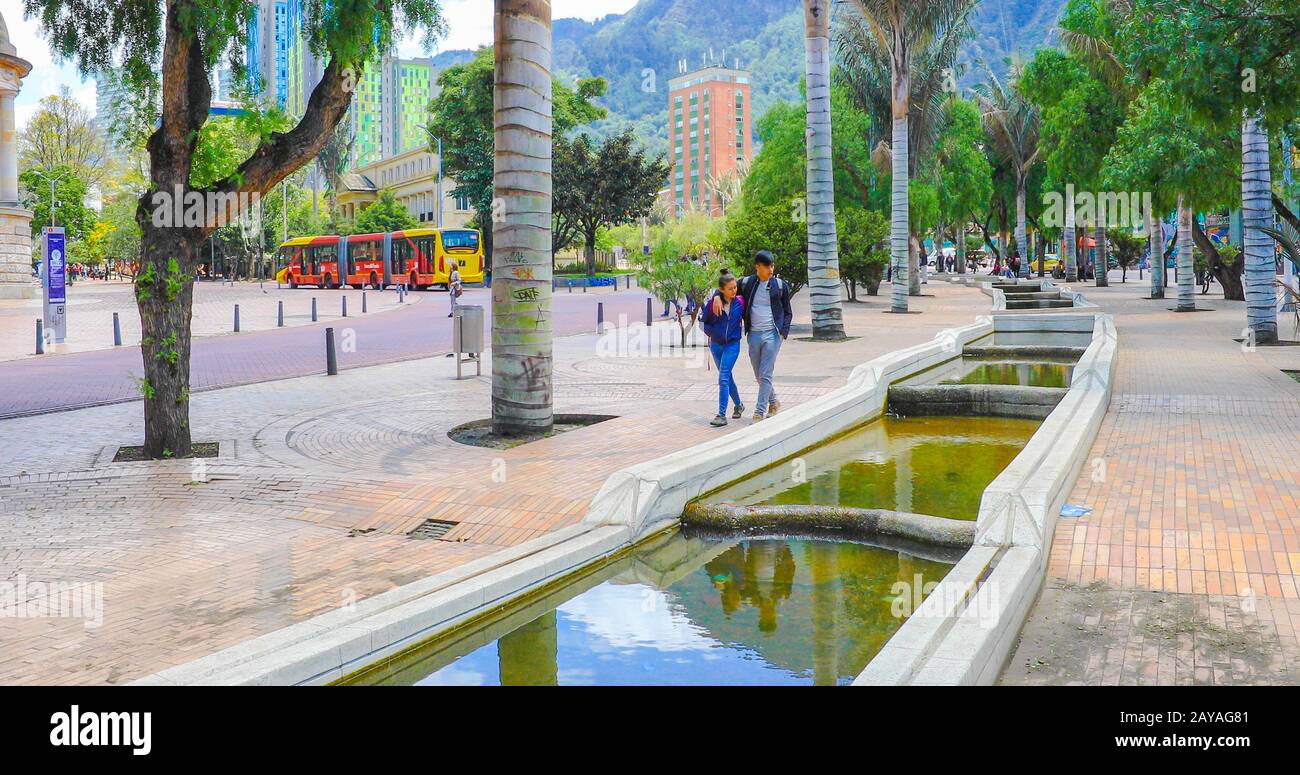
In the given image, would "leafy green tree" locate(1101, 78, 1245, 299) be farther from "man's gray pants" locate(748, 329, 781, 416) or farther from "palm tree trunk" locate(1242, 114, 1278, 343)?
"man's gray pants" locate(748, 329, 781, 416)

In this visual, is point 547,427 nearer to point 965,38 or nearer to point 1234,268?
point 965,38

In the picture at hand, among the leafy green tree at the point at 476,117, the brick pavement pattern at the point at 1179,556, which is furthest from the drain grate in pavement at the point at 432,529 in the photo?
the leafy green tree at the point at 476,117

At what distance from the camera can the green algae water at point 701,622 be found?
16.7ft

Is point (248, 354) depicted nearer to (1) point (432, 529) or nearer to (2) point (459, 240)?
(1) point (432, 529)

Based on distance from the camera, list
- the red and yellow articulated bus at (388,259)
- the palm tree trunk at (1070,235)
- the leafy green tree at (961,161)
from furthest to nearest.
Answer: the red and yellow articulated bus at (388,259) < the leafy green tree at (961,161) < the palm tree trunk at (1070,235)

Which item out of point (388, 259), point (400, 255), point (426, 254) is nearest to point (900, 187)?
point (426, 254)

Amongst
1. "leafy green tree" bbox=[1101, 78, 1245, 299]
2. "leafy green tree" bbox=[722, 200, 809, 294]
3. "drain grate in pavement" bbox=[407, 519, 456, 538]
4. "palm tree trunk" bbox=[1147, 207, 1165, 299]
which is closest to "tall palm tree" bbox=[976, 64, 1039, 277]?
"palm tree trunk" bbox=[1147, 207, 1165, 299]

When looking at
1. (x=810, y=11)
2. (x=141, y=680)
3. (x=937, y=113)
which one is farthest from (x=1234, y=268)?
(x=141, y=680)

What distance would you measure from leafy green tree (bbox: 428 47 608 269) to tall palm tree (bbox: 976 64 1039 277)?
25.7 meters

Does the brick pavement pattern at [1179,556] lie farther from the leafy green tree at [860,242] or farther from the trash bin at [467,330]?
the leafy green tree at [860,242]

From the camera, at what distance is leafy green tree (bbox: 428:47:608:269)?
221 feet

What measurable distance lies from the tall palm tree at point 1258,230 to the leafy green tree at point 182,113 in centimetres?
1417

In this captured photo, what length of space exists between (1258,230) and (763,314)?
36.0 feet

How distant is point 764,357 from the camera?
1139 cm
